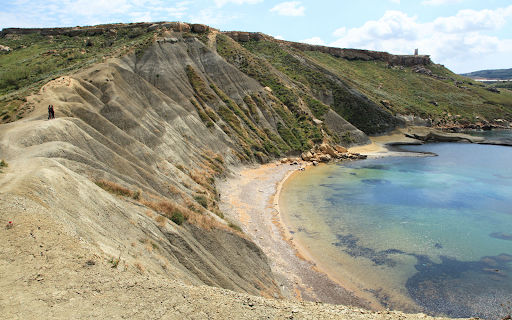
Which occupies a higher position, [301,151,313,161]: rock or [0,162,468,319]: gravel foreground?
[0,162,468,319]: gravel foreground

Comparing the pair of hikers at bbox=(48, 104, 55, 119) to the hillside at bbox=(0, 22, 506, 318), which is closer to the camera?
the hillside at bbox=(0, 22, 506, 318)

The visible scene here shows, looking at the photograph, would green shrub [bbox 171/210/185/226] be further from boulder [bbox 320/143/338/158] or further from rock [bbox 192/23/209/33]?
rock [bbox 192/23/209/33]

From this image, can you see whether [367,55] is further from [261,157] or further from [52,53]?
[52,53]

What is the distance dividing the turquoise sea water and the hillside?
13.3 feet

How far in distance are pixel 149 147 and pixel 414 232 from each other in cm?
2541

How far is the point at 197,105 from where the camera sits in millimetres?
46438

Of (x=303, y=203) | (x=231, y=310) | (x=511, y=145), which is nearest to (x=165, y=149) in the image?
(x=303, y=203)

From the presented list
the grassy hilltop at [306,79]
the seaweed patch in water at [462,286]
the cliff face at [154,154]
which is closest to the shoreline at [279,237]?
the cliff face at [154,154]

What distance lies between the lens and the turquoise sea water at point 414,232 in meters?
18.4

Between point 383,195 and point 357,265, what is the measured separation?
56.0 ft

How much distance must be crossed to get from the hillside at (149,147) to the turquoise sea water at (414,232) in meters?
4.06

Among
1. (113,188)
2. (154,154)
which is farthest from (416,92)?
(113,188)

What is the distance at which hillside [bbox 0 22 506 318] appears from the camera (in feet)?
31.9

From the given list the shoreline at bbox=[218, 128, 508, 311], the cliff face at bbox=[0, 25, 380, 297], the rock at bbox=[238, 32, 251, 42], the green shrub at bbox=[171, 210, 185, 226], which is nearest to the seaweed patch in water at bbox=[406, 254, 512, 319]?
the shoreline at bbox=[218, 128, 508, 311]
